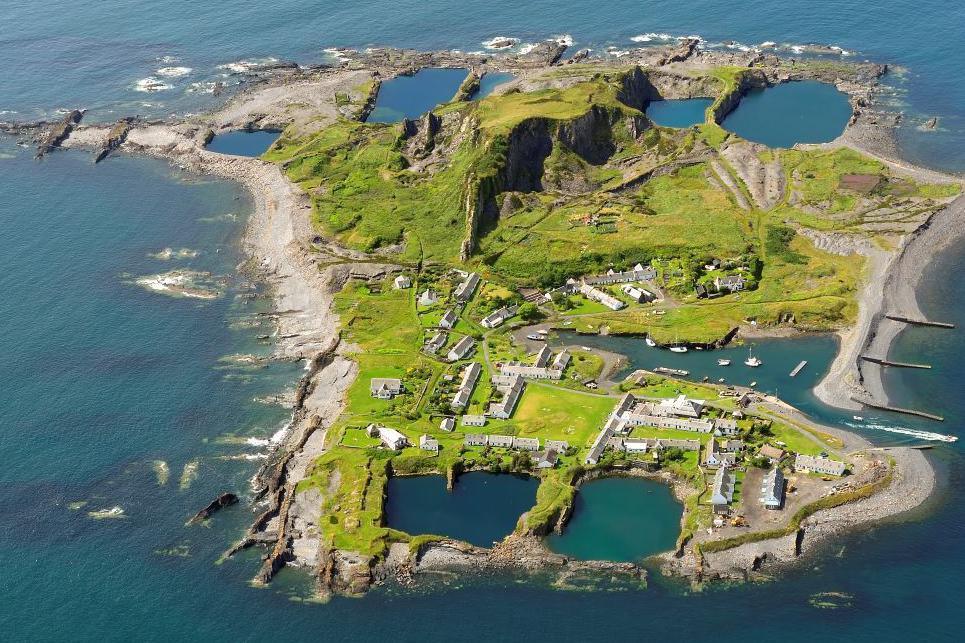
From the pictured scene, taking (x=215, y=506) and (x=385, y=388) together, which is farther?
(x=385, y=388)

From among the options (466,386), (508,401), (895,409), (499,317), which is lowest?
(895,409)

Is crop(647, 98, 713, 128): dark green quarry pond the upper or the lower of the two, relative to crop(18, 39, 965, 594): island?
upper

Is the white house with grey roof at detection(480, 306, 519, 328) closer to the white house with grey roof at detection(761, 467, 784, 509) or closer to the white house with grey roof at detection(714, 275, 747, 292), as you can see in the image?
the white house with grey roof at detection(714, 275, 747, 292)

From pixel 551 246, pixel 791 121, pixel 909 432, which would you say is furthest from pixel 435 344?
pixel 791 121

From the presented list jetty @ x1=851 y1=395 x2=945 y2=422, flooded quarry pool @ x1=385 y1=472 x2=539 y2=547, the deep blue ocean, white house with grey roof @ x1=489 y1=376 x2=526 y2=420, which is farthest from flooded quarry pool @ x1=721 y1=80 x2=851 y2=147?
flooded quarry pool @ x1=385 y1=472 x2=539 y2=547

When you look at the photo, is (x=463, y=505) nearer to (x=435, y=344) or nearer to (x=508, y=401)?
(x=508, y=401)

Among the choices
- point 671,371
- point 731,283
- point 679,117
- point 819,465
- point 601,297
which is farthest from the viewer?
point 679,117

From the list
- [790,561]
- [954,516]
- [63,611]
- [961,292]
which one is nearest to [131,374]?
[63,611]

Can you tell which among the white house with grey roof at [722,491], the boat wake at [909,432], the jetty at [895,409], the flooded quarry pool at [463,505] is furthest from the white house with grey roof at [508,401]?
the jetty at [895,409]
